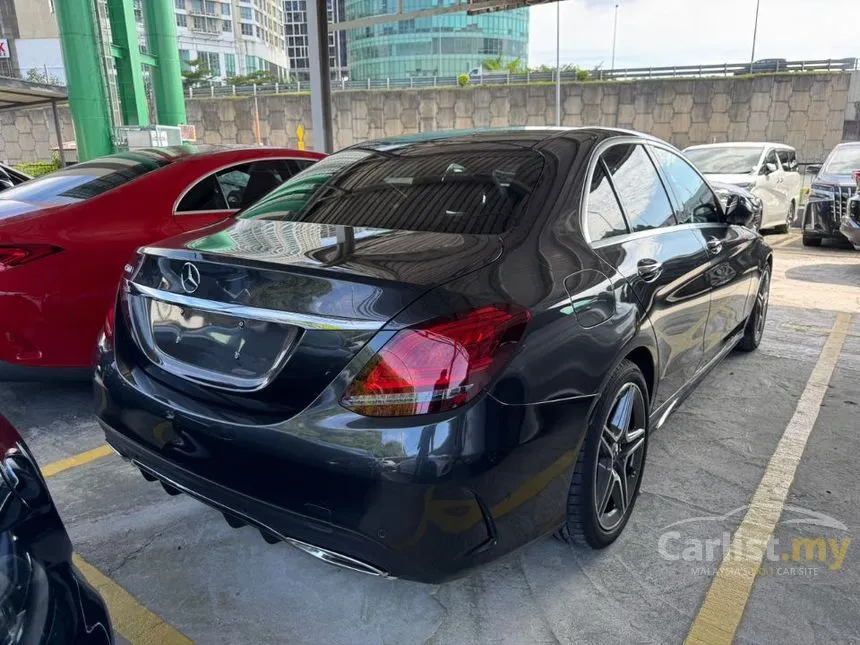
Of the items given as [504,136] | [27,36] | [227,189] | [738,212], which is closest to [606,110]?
[738,212]

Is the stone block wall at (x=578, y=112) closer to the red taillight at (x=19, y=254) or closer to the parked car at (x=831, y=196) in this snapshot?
the parked car at (x=831, y=196)

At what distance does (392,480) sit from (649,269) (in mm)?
1449

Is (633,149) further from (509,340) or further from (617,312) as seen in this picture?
(509,340)

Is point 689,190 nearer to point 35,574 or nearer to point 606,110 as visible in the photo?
point 35,574

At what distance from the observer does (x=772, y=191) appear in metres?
11.2

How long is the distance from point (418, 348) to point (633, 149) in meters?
1.87

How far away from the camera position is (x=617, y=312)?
2273 mm

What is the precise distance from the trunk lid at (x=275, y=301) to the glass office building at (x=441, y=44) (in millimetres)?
78036

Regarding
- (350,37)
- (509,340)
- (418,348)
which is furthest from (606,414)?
(350,37)

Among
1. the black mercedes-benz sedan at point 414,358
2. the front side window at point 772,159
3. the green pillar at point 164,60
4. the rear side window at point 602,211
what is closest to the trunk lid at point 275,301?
the black mercedes-benz sedan at point 414,358

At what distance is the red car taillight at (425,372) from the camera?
5.48 ft

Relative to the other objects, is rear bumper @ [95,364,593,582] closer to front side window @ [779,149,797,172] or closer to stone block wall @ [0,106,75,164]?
front side window @ [779,149,797,172]

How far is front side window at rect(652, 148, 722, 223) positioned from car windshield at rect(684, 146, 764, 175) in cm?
784

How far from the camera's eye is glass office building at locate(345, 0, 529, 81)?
76.4m
